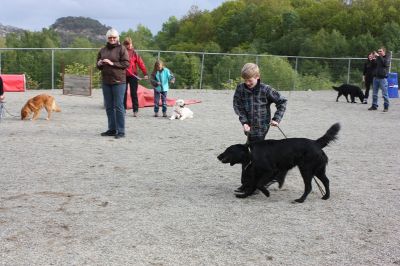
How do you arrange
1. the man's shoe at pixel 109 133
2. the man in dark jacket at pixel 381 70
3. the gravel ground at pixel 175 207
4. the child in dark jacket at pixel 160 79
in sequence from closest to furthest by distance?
the gravel ground at pixel 175 207 < the man's shoe at pixel 109 133 < the child in dark jacket at pixel 160 79 < the man in dark jacket at pixel 381 70

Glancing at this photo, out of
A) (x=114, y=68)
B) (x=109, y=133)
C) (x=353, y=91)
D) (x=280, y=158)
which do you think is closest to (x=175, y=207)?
(x=280, y=158)

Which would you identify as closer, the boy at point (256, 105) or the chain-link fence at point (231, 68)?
the boy at point (256, 105)

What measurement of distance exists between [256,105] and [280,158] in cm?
75

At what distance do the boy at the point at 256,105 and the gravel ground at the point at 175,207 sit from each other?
29.1 inches

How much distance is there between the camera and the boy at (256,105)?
18.4ft

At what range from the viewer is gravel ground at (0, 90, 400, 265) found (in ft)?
12.8

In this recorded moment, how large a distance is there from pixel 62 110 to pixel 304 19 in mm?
65411

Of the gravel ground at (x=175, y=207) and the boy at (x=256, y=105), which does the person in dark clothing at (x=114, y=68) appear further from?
the boy at (x=256, y=105)

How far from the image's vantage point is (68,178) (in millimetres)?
6203

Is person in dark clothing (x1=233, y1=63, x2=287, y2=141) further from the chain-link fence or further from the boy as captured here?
the chain-link fence

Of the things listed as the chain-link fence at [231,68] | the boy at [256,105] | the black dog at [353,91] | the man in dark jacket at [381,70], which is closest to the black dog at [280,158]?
the boy at [256,105]

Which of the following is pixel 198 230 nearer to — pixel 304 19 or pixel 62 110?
pixel 62 110

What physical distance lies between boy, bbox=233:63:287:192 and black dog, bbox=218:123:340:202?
0.24 metres

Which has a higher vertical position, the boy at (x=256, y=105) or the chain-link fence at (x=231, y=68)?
the chain-link fence at (x=231, y=68)
